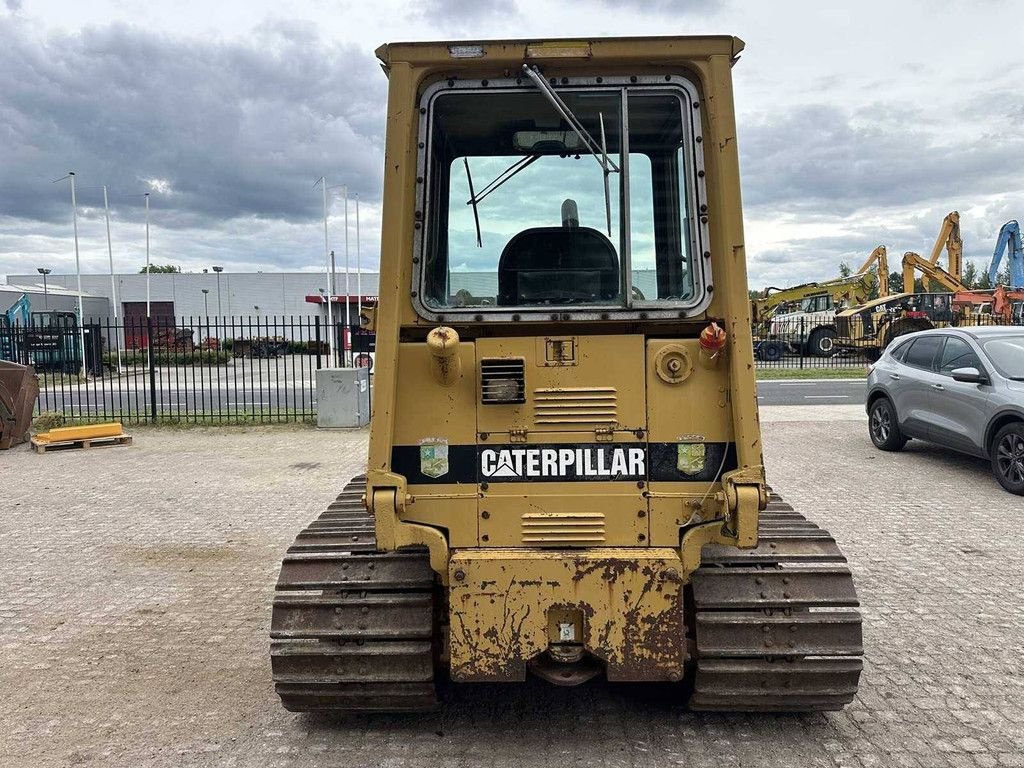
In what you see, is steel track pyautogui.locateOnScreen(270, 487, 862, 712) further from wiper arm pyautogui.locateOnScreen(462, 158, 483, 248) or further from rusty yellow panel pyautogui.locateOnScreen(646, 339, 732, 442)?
wiper arm pyautogui.locateOnScreen(462, 158, 483, 248)

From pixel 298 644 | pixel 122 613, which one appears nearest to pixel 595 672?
pixel 298 644

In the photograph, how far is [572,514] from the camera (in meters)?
3.25

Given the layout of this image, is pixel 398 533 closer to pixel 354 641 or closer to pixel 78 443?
pixel 354 641

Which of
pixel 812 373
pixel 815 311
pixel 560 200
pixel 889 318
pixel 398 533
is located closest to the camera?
pixel 398 533

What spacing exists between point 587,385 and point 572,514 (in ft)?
1.81

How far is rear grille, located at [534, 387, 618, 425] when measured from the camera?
3.25m

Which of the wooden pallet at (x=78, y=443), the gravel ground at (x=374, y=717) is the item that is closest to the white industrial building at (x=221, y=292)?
the wooden pallet at (x=78, y=443)

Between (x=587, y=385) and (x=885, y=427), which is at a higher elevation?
(x=587, y=385)

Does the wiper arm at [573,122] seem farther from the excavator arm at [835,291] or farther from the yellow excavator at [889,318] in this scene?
the excavator arm at [835,291]

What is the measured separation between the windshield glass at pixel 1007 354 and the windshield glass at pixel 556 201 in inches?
272

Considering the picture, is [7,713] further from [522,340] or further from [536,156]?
[536,156]

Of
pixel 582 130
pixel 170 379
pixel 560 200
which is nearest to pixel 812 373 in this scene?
pixel 170 379

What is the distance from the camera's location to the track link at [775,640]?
3248mm

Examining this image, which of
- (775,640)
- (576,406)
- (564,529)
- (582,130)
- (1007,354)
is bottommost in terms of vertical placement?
(775,640)
